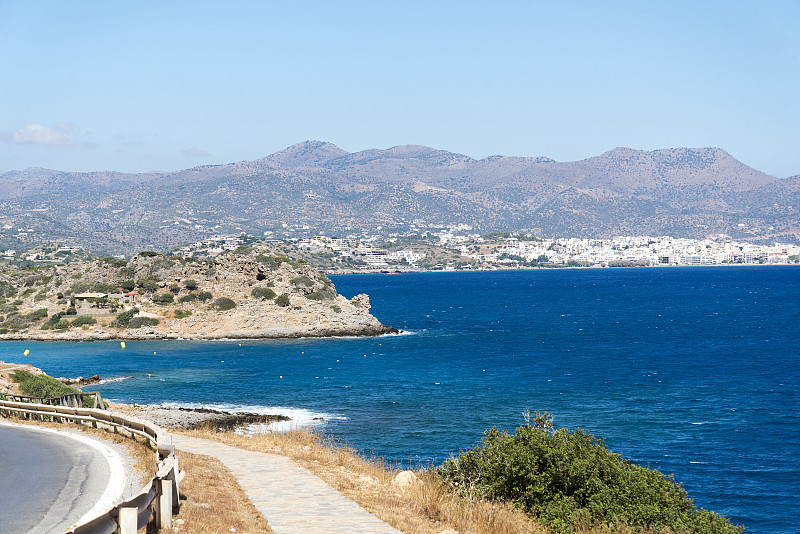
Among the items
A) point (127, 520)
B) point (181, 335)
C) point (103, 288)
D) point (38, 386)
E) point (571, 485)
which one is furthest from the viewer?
point (103, 288)

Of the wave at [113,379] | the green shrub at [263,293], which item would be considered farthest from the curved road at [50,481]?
the green shrub at [263,293]

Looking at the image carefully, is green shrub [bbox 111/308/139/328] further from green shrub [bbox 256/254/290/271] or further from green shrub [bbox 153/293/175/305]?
green shrub [bbox 256/254/290/271]

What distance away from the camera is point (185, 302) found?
321ft

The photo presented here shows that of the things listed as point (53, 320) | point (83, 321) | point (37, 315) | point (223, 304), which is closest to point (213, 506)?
point (223, 304)

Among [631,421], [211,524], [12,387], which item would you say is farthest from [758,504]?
[12,387]

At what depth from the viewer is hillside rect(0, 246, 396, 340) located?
302 ft

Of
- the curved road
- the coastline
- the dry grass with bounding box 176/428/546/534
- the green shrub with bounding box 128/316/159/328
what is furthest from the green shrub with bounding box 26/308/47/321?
the dry grass with bounding box 176/428/546/534

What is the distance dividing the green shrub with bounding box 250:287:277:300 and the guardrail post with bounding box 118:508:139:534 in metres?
89.4

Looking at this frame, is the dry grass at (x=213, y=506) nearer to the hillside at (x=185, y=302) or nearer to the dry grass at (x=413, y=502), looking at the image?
the dry grass at (x=413, y=502)

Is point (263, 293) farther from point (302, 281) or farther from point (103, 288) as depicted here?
point (103, 288)

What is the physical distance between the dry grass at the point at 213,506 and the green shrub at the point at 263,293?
80.9 metres

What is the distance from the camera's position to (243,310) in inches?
3752

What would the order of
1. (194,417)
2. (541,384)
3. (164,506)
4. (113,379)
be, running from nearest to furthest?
(164,506) → (194,417) → (541,384) → (113,379)

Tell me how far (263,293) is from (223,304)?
539cm
